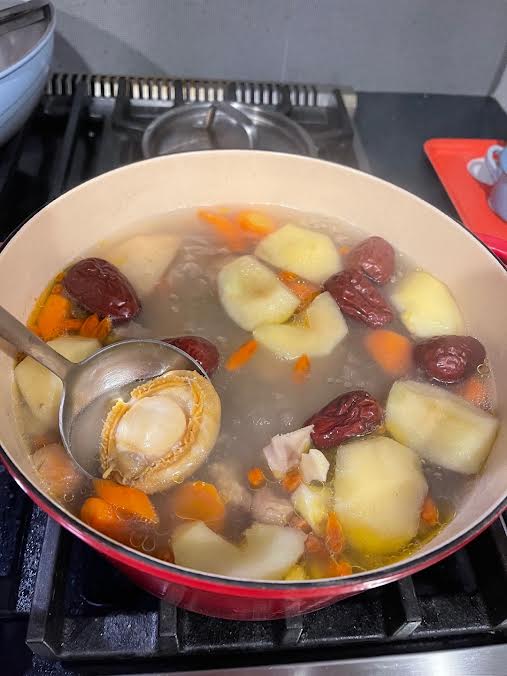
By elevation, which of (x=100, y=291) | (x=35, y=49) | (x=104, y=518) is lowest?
(x=104, y=518)

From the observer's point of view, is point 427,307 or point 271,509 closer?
point 271,509

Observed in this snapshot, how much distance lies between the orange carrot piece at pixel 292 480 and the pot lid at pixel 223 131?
103 centimetres

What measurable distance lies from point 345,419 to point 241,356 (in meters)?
0.25

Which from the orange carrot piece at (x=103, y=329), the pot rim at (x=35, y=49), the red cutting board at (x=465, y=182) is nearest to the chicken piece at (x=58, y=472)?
the orange carrot piece at (x=103, y=329)

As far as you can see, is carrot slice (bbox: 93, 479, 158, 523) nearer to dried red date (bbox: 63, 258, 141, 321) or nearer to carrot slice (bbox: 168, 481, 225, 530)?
carrot slice (bbox: 168, 481, 225, 530)

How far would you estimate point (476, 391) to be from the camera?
3.85 feet

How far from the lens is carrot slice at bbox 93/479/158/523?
95cm

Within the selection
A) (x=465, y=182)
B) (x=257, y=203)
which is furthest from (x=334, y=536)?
(x=465, y=182)

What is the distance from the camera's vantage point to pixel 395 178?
1937mm

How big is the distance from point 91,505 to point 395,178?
4.73 ft

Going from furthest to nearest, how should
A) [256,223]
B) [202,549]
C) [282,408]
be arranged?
1. [256,223]
2. [282,408]
3. [202,549]

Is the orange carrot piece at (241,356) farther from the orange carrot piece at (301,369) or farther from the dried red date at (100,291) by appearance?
the dried red date at (100,291)

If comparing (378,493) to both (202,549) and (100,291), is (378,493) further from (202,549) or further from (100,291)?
(100,291)

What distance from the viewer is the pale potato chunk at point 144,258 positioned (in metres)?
A: 1.30
